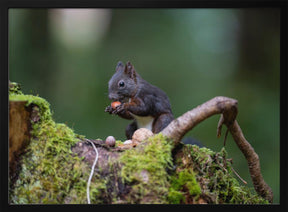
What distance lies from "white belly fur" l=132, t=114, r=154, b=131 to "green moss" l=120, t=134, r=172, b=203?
974 mm

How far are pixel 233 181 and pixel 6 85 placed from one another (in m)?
1.37

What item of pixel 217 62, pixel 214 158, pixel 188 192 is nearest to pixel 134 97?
pixel 214 158

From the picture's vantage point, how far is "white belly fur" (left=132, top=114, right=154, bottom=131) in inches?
102

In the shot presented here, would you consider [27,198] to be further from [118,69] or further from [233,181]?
[118,69]

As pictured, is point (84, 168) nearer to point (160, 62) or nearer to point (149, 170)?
point (149, 170)

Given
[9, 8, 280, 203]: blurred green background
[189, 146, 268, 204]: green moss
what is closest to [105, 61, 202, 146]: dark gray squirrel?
[189, 146, 268, 204]: green moss

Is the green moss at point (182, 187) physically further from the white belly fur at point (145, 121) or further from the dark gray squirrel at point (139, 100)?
the white belly fur at point (145, 121)

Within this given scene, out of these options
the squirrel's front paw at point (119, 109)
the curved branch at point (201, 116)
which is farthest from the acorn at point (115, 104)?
the curved branch at point (201, 116)

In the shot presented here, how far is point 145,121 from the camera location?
2631mm

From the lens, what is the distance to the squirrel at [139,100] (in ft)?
8.21

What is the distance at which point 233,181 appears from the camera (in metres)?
1.83

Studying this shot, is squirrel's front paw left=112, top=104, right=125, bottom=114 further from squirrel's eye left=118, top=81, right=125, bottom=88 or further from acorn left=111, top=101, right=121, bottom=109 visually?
squirrel's eye left=118, top=81, right=125, bottom=88

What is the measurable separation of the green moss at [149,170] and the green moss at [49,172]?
0.15 meters

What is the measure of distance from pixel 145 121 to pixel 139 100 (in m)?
0.22
